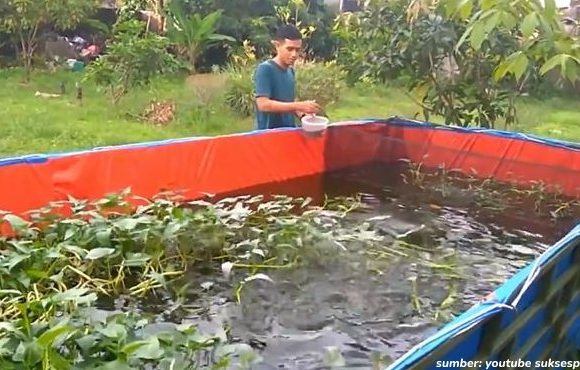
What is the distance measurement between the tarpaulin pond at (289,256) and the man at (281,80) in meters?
0.25

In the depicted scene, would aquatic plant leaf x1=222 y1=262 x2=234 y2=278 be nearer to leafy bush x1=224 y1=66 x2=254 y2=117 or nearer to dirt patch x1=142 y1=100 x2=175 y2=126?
dirt patch x1=142 y1=100 x2=175 y2=126

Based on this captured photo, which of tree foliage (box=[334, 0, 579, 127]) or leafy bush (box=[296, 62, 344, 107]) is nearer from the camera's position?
tree foliage (box=[334, 0, 579, 127])

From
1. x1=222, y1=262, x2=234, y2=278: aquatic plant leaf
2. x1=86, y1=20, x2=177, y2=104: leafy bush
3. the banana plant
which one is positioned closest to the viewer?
x1=222, y1=262, x2=234, y2=278: aquatic plant leaf

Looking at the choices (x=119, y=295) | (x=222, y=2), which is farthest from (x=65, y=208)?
(x=222, y=2)

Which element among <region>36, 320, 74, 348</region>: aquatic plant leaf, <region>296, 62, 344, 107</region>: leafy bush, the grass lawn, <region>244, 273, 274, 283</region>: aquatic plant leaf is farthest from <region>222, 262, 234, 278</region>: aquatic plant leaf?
<region>296, 62, 344, 107</region>: leafy bush

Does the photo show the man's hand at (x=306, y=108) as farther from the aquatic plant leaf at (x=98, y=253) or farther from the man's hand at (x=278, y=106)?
the aquatic plant leaf at (x=98, y=253)

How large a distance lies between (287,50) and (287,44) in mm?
63

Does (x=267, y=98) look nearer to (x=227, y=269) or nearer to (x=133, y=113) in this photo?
(x=227, y=269)

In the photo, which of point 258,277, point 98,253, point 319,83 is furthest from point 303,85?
point 98,253

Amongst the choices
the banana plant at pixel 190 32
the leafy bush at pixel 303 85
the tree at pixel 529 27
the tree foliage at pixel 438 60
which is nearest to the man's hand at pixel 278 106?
the tree foliage at pixel 438 60

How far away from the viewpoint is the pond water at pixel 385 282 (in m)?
3.24

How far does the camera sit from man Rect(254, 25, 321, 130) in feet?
17.6

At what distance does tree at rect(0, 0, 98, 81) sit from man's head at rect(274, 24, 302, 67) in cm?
649

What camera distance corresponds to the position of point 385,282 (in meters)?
3.90
